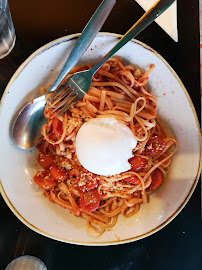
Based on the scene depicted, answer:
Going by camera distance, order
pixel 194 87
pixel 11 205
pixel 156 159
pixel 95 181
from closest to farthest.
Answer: pixel 11 205 → pixel 95 181 → pixel 156 159 → pixel 194 87

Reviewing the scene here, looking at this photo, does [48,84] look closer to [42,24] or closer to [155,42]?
[42,24]

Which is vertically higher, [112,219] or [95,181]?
[95,181]

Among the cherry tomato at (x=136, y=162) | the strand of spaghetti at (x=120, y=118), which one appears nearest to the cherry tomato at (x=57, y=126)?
the strand of spaghetti at (x=120, y=118)

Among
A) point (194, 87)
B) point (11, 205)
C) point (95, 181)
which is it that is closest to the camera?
point (11, 205)

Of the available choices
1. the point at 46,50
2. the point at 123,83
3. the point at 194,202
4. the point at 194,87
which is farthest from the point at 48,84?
the point at 194,202

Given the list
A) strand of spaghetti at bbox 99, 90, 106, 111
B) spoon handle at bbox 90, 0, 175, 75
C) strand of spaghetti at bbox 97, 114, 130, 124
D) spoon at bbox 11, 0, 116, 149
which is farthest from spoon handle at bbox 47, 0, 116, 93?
strand of spaghetti at bbox 97, 114, 130, 124

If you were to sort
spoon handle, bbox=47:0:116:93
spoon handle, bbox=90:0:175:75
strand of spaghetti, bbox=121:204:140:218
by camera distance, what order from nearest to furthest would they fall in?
spoon handle, bbox=90:0:175:75, spoon handle, bbox=47:0:116:93, strand of spaghetti, bbox=121:204:140:218

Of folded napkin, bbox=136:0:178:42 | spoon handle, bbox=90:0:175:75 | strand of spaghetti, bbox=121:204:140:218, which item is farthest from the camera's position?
folded napkin, bbox=136:0:178:42

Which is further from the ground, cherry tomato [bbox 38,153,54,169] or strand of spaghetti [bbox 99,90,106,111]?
strand of spaghetti [bbox 99,90,106,111]

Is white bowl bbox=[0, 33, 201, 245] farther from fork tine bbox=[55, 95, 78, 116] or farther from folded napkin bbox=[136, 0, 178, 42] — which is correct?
folded napkin bbox=[136, 0, 178, 42]
